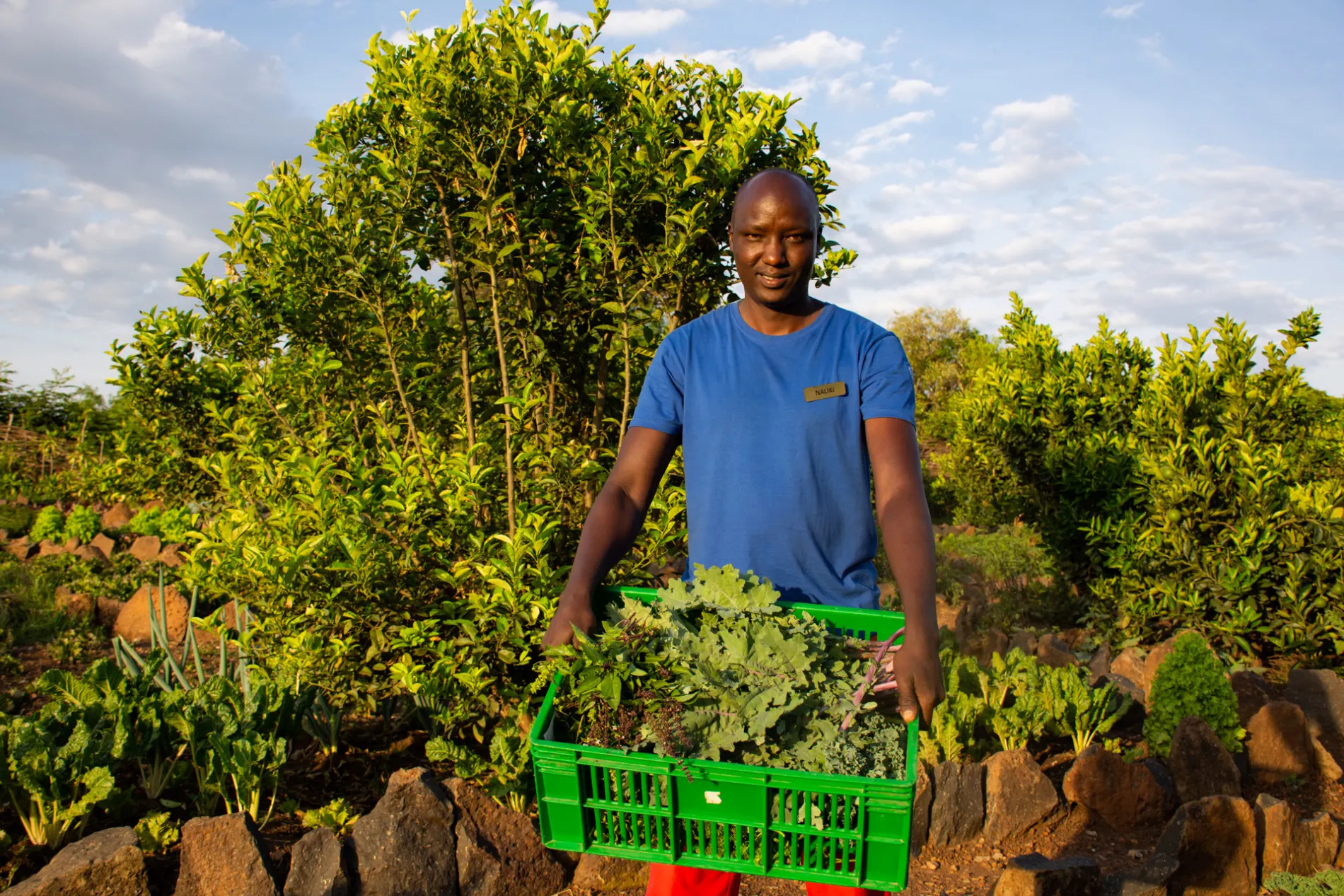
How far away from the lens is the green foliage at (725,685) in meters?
1.58

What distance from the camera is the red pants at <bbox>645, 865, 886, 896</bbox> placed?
193cm

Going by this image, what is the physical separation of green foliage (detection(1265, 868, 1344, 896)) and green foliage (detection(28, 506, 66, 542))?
28.7ft

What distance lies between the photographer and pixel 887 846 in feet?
5.03

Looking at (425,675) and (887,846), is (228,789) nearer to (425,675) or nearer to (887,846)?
(425,675)

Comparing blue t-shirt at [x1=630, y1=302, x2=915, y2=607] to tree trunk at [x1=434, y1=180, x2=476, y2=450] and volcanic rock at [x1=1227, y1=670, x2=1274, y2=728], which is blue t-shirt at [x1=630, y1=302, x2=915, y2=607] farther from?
volcanic rock at [x1=1227, y1=670, x2=1274, y2=728]

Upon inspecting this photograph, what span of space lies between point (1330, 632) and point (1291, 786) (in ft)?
4.88

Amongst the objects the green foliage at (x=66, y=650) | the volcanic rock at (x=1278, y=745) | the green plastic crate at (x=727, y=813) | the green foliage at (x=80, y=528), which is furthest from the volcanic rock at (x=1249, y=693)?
the green foliage at (x=80, y=528)

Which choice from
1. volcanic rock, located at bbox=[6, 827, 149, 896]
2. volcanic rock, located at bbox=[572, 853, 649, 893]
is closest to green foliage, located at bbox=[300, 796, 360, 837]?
volcanic rock, located at bbox=[6, 827, 149, 896]

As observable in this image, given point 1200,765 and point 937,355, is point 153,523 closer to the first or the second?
point 1200,765

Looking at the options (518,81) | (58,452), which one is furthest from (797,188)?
(58,452)

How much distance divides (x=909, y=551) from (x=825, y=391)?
38 cm

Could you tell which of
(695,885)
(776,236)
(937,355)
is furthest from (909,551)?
(937,355)

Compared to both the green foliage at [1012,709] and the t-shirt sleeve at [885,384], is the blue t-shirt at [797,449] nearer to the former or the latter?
the t-shirt sleeve at [885,384]

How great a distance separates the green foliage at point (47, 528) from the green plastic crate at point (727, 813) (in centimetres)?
815
